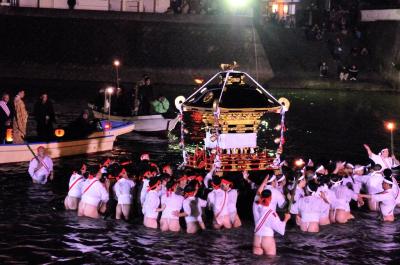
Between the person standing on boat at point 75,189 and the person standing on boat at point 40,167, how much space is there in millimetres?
2652

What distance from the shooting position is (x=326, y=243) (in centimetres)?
1662

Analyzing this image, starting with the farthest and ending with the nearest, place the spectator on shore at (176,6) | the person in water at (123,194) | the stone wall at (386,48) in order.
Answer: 1. the spectator on shore at (176,6)
2. the stone wall at (386,48)
3. the person in water at (123,194)

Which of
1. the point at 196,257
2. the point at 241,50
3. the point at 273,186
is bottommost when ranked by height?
the point at 196,257

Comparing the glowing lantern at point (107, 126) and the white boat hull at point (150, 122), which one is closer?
the glowing lantern at point (107, 126)

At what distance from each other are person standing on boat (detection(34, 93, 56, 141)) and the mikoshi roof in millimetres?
7307

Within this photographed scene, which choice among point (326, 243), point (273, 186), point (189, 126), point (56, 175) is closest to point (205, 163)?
point (273, 186)

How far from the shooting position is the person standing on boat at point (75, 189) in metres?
18.0

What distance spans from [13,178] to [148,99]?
9104 millimetres

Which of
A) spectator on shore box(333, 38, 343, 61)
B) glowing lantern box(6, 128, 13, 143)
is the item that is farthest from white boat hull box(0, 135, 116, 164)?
spectator on shore box(333, 38, 343, 61)

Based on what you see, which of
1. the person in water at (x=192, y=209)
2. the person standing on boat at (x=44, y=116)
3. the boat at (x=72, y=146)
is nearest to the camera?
the person in water at (x=192, y=209)

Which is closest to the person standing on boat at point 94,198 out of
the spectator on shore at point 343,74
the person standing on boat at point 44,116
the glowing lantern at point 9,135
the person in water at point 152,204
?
the person in water at point 152,204

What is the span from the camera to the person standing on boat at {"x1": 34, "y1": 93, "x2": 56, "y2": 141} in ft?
83.1

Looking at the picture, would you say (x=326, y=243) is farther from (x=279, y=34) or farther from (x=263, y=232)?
(x=279, y=34)

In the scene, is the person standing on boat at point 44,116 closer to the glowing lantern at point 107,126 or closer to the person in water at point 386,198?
the glowing lantern at point 107,126
